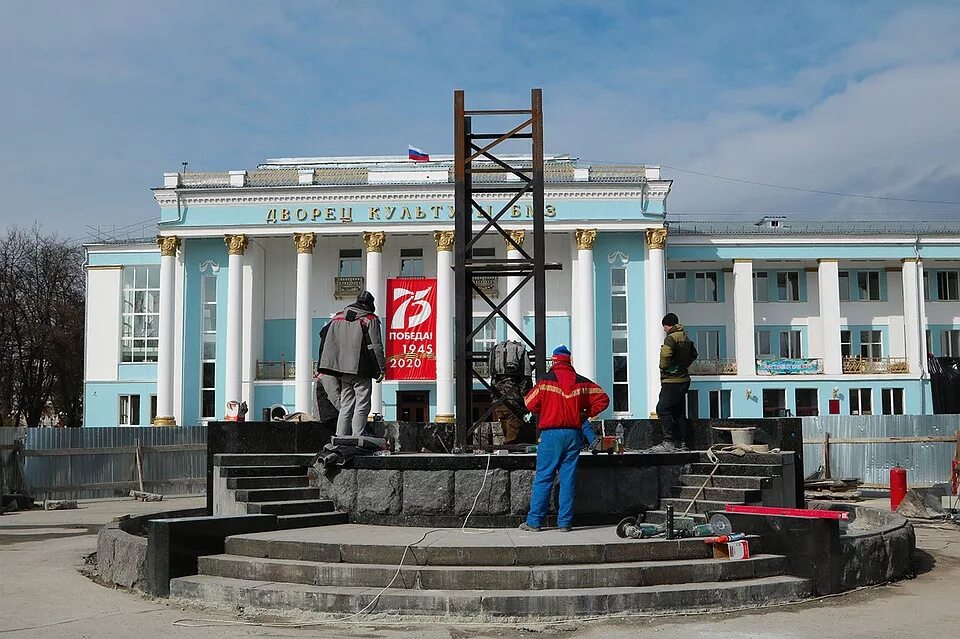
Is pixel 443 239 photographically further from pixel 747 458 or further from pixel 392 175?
pixel 747 458

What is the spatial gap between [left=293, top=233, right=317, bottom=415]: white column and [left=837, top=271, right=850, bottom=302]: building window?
27.5 metres

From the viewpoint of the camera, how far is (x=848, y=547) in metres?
9.25

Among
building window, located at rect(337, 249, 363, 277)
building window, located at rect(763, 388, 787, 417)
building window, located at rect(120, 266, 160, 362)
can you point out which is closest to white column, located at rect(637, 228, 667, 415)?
building window, located at rect(763, 388, 787, 417)

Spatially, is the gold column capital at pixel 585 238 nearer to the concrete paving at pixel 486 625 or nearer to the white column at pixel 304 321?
the white column at pixel 304 321

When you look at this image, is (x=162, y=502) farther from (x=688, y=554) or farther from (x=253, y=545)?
(x=688, y=554)

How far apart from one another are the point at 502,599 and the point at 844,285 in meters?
49.6

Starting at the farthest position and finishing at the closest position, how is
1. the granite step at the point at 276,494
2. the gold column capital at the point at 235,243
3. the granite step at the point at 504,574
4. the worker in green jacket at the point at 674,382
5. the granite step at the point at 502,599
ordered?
the gold column capital at the point at 235,243
the worker in green jacket at the point at 674,382
the granite step at the point at 276,494
the granite step at the point at 504,574
the granite step at the point at 502,599

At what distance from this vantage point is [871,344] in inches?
2076

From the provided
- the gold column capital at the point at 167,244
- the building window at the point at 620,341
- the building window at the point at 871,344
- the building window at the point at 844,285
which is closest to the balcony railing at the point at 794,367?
the building window at the point at 871,344

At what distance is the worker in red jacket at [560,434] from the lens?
9.94m

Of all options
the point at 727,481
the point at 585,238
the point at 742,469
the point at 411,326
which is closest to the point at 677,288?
the point at 585,238

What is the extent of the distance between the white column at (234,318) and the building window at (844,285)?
101 feet

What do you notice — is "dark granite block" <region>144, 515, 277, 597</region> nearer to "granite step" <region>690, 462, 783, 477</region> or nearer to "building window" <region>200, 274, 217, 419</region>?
"granite step" <region>690, 462, 783, 477</region>

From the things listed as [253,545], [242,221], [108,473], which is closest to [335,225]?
[242,221]
